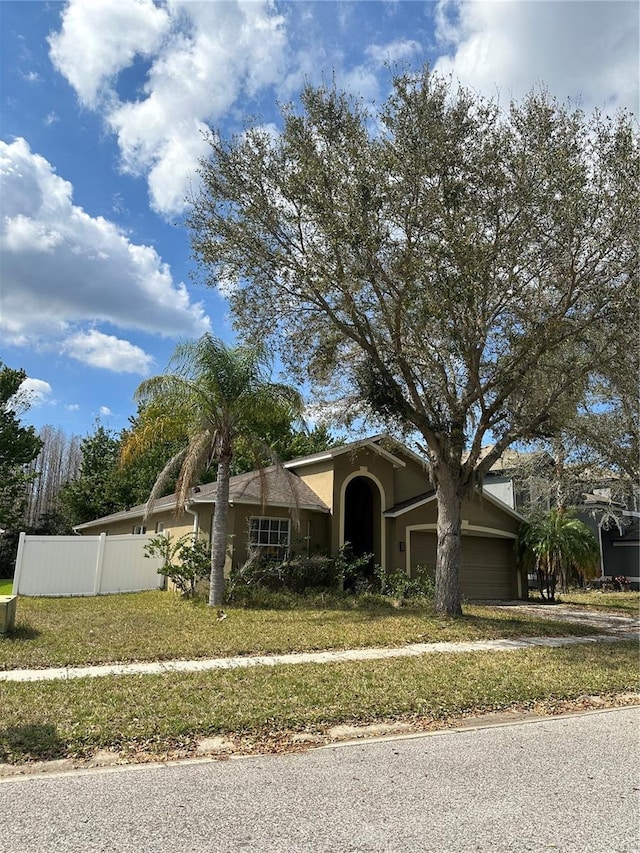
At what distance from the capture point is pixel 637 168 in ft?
38.8

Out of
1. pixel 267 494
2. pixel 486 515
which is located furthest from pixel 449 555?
pixel 486 515

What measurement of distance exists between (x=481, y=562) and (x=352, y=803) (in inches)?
705

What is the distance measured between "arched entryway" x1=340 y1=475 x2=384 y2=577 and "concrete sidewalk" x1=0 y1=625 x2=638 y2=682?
7571mm

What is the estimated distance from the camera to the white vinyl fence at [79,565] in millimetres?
15969

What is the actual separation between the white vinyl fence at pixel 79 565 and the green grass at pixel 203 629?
0.85 metres

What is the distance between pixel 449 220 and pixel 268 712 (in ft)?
31.1

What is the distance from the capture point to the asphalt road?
363cm

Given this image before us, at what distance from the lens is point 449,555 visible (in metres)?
13.8

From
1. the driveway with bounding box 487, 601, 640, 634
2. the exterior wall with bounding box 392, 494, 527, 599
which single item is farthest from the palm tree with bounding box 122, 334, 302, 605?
the driveway with bounding box 487, 601, 640, 634

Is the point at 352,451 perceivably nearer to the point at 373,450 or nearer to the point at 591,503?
the point at 373,450

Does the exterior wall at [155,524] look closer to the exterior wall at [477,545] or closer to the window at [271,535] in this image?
the window at [271,535]

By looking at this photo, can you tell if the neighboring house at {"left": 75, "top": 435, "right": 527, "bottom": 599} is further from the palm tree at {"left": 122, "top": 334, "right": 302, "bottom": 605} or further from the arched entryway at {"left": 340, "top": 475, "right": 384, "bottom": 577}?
the palm tree at {"left": 122, "top": 334, "right": 302, "bottom": 605}

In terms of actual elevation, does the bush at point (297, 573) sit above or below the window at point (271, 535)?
below

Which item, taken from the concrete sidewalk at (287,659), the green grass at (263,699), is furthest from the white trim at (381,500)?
the green grass at (263,699)
